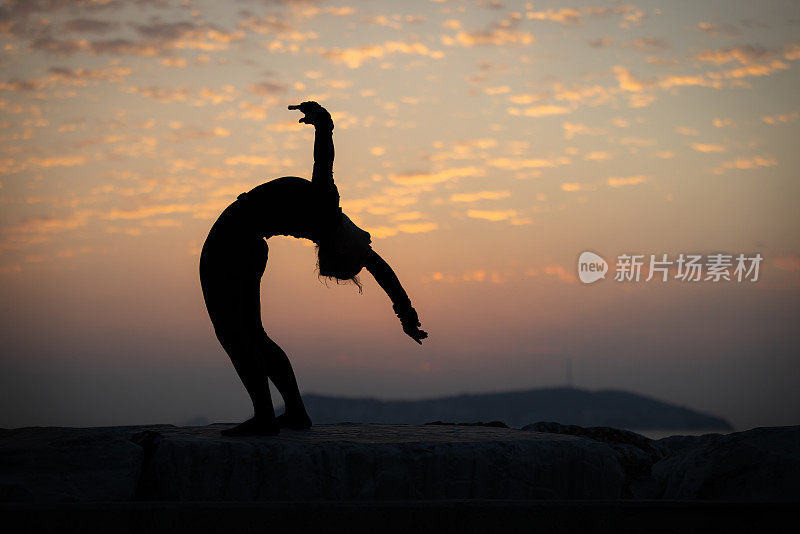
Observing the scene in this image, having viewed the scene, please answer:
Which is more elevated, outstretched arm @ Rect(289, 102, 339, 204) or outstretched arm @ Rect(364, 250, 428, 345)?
outstretched arm @ Rect(289, 102, 339, 204)

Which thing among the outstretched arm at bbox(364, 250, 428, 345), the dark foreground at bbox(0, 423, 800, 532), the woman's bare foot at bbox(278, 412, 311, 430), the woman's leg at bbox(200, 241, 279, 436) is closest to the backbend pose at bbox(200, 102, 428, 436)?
the woman's leg at bbox(200, 241, 279, 436)

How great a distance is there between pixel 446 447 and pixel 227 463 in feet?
4.24

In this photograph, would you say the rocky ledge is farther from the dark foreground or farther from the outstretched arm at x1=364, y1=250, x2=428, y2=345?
the outstretched arm at x1=364, y1=250, x2=428, y2=345

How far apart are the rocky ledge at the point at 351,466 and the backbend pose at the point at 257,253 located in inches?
17.5

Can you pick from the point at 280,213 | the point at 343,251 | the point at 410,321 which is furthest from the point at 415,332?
the point at 280,213

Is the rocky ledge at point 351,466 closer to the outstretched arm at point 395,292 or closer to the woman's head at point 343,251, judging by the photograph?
the outstretched arm at point 395,292

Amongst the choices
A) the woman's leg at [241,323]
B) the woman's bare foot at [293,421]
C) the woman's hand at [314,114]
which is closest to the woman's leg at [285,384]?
the woman's bare foot at [293,421]

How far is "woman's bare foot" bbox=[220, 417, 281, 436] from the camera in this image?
5.60m

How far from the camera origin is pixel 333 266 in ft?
19.0

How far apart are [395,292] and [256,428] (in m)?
1.24

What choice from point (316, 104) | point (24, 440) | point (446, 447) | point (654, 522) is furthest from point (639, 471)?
point (24, 440)

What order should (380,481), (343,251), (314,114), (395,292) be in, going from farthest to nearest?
(395,292)
(343,251)
(314,114)
(380,481)

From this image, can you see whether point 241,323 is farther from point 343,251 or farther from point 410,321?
point 410,321

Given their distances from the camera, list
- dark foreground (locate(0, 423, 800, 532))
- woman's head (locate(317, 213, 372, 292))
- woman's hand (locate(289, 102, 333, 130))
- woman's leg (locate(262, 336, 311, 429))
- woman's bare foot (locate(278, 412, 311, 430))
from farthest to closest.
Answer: woman's bare foot (locate(278, 412, 311, 430)) → woman's leg (locate(262, 336, 311, 429)) → woman's head (locate(317, 213, 372, 292)) → woman's hand (locate(289, 102, 333, 130)) → dark foreground (locate(0, 423, 800, 532))
